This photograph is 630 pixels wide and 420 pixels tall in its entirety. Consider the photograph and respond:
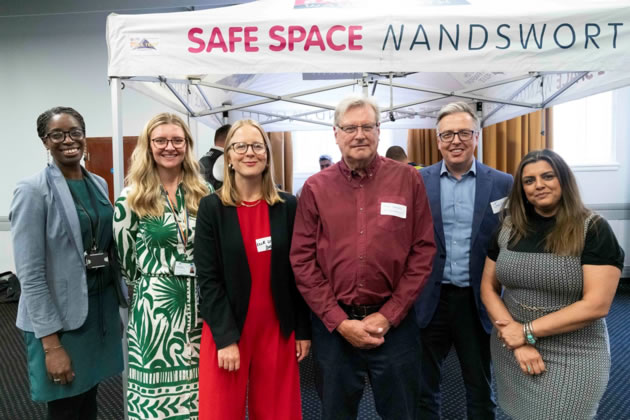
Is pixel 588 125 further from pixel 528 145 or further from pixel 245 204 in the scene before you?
pixel 245 204

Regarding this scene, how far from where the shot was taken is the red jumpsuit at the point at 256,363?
4.47 feet

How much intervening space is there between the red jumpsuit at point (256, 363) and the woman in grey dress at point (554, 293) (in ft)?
2.65

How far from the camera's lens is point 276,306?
139cm

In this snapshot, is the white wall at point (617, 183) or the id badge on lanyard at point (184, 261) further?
the white wall at point (617, 183)

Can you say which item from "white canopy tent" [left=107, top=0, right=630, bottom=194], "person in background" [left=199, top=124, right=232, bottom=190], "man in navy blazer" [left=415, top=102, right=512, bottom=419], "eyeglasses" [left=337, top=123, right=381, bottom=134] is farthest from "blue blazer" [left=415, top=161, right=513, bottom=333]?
"person in background" [left=199, top=124, right=232, bottom=190]

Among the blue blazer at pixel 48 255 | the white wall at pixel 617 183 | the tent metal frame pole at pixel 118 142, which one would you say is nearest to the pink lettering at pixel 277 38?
the tent metal frame pole at pixel 118 142

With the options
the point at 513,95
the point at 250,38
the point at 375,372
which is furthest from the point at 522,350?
the point at 513,95

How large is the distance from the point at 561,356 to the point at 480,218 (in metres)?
0.57

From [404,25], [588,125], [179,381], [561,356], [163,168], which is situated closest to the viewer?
[561,356]

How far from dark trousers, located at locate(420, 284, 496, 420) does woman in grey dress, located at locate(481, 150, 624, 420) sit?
183mm

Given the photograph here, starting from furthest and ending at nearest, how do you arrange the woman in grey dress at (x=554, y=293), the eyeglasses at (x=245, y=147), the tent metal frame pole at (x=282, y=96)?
the tent metal frame pole at (x=282, y=96) → the eyeglasses at (x=245, y=147) → the woman in grey dress at (x=554, y=293)

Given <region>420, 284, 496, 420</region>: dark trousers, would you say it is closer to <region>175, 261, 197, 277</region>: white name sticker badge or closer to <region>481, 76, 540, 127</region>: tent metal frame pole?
<region>175, 261, 197, 277</region>: white name sticker badge

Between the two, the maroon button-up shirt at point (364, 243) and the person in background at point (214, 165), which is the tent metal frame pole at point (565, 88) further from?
the person in background at point (214, 165)

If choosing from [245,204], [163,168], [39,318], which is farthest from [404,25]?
[39,318]
